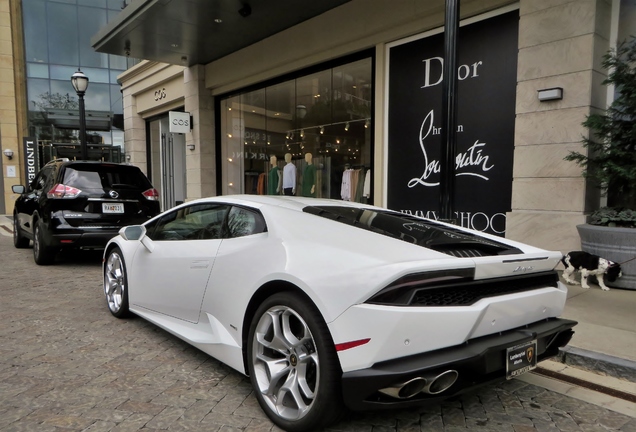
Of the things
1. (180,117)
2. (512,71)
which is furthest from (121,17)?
(512,71)

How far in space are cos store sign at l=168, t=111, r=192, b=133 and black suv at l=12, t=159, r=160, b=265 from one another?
598 cm

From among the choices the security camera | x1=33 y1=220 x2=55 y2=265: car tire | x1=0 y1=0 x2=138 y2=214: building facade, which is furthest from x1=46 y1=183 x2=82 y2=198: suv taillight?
x1=0 y1=0 x2=138 y2=214: building facade

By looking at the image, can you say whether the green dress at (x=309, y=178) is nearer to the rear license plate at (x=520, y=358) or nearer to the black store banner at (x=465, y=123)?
the black store banner at (x=465, y=123)

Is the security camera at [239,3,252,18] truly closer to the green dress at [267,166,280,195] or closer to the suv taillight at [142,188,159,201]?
the suv taillight at [142,188,159,201]

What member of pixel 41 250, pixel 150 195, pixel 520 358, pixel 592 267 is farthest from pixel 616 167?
pixel 41 250

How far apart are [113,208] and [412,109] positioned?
5.85 meters

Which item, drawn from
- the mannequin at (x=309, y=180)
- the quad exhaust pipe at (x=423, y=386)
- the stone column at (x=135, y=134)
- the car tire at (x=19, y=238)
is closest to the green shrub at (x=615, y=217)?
the quad exhaust pipe at (x=423, y=386)

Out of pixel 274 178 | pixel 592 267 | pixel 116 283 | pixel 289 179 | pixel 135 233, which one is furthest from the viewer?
pixel 274 178

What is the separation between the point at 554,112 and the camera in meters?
6.26

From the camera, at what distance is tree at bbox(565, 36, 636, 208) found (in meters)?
5.38

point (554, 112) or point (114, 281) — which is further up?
point (554, 112)

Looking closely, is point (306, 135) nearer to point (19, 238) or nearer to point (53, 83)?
point (19, 238)

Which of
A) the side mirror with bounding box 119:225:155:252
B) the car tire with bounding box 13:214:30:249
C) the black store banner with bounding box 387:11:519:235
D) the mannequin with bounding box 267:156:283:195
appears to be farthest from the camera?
the mannequin with bounding box 267:156:283:195

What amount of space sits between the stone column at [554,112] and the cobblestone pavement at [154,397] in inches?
155
